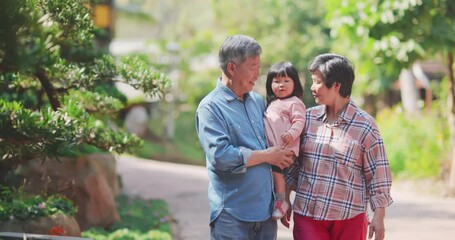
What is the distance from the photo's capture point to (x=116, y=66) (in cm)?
659

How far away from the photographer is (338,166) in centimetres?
452

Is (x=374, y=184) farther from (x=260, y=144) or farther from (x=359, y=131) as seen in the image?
(x=260, y=144)

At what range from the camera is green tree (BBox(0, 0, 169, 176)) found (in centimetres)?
377

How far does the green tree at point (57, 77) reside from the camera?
377cm

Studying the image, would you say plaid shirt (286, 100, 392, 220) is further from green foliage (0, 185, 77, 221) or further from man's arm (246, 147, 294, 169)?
green foliage (0, 185, 77, 221)

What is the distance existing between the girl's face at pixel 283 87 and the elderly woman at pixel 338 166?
134mm

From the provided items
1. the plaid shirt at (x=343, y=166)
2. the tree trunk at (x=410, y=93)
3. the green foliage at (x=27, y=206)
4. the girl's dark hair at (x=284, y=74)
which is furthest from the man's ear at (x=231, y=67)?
A: the tree trunk at (x=410, y=93)

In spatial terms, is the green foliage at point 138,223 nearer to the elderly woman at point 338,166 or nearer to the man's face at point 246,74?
the elderly woman at point 338,166

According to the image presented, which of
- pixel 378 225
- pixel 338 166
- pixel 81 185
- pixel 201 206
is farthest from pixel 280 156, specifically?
pixel 201 206

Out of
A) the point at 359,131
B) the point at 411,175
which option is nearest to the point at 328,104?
the point at 359,131

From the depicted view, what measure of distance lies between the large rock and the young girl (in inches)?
187

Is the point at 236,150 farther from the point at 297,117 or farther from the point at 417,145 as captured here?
the point at 417,145

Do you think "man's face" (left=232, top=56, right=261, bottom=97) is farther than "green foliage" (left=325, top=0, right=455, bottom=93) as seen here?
No

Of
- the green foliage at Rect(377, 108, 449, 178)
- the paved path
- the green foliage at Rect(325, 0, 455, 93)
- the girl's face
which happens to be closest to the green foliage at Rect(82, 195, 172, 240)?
the paved path
